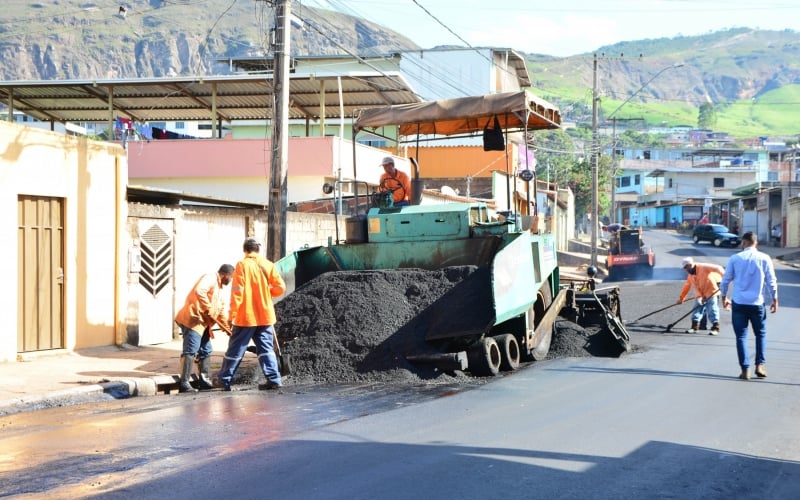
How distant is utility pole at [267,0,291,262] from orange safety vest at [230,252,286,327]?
374 cm

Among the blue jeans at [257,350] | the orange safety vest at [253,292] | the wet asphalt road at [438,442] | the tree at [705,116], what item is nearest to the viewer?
the wet asphalt road at [438,442]

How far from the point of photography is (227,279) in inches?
406

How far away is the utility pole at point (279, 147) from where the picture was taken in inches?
534

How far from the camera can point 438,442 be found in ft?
21.1

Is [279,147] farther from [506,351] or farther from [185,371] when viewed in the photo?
[506,351]

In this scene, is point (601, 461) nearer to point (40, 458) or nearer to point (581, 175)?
point (40, 458)

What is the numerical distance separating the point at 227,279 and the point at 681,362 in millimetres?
5608

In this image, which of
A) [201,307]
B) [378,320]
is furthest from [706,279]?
[201,307]

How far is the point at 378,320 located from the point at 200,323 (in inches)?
77.1

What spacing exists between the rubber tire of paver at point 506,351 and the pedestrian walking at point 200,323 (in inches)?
122

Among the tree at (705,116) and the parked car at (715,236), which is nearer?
the parked car at (715,236)

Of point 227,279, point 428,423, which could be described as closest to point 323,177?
point 227,279

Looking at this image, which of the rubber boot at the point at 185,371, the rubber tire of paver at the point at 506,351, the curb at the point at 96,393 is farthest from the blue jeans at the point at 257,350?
the rubber tire of paver at the point at 506,351

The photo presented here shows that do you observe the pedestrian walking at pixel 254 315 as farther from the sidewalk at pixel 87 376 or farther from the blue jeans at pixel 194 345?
the sidewalk at pixel 87 376
